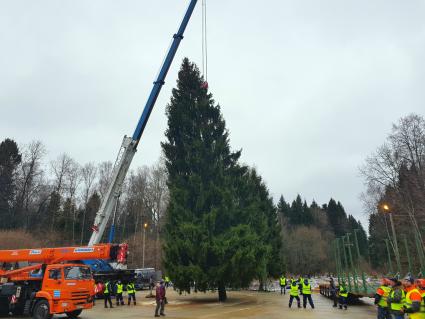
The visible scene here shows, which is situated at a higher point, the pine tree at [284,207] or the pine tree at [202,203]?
the pine tree at [284,207]

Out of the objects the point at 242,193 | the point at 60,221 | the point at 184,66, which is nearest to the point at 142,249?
the point at 60,221

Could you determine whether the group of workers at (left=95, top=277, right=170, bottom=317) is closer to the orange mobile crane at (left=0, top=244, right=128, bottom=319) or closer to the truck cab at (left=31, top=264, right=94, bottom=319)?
the orange mobile crane at (left=0, top=244, right=128, bottom=319)

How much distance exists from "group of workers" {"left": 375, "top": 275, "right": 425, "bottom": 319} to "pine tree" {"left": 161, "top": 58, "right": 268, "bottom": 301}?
30.2ft

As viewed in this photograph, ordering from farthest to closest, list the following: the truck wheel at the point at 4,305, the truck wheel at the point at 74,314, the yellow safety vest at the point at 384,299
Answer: the truck wheel at the point at 4,305 → the truck wheel at the point at 74,314 → the yellow safety vest at the point at 384,299

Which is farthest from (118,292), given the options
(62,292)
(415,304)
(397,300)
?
(415,304)

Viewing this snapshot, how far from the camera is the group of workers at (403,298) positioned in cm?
786

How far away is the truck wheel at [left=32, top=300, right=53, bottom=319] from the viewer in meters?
14.3

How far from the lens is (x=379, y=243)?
64438 mm

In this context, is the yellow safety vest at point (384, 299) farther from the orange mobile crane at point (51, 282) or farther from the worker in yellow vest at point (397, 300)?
the orange mobile crane at point (51, 282)

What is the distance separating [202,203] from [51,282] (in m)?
10.2

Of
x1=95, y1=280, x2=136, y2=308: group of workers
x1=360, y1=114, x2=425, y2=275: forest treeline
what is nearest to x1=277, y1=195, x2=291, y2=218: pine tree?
x1=360, y1=114, x2=425, y2=275: forest treeline

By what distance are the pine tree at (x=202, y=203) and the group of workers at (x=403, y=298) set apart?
9.21 metres

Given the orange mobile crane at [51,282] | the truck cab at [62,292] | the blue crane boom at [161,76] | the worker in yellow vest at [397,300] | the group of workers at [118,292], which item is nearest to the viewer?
the worker in yellow vest at [397,300]

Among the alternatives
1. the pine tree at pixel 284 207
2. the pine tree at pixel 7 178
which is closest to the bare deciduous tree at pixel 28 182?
the pine tree at pixel 7 178
